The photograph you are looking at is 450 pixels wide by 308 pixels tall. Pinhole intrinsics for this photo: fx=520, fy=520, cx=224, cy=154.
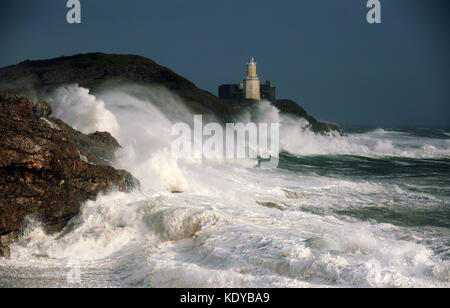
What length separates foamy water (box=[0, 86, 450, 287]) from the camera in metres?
6.00

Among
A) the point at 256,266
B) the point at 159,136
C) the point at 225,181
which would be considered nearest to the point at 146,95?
the point at 159,136

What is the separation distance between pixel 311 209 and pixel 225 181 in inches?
133

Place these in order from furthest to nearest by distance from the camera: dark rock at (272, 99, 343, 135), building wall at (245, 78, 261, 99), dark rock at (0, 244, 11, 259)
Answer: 1. building wall at (245, 78, 261, 99)
2. dark rock at (272, 99, 343, 135)
3. dark rock at (0, 244, 11, 259)

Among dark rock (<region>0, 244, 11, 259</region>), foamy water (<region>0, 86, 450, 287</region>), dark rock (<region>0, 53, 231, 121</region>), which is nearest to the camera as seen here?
foamy water (<region>0, 86, 450, 287</region>)

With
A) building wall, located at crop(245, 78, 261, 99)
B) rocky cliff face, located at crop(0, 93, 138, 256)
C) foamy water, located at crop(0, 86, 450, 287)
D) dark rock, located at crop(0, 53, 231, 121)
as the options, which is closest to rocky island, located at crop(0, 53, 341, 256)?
rocky cliff face, located at crop(0, 93, 138, 256)

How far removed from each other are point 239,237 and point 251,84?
5229cm

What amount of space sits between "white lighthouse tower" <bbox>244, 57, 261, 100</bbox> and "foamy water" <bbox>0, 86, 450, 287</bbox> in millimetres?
44507

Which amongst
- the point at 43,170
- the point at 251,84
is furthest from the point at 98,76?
the point at 43,170

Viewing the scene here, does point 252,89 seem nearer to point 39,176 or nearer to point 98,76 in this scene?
point 98,76

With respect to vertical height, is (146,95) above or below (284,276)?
above

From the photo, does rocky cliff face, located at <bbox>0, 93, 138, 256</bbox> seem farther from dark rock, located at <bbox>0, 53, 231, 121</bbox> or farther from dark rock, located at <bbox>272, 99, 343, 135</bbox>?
dark rock, located at <bbox>272, 99, 343, 135</bbox>
